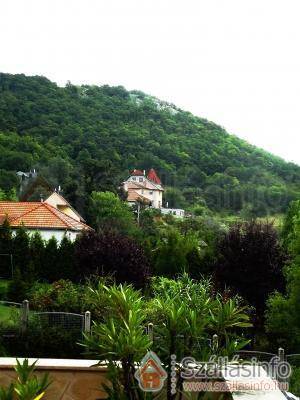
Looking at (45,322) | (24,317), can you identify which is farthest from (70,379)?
(24,317)

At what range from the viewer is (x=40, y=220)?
35.0 meters

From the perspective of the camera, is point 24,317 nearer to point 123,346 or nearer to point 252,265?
point 252,265

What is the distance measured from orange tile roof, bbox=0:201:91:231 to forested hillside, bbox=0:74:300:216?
3209 centimetres

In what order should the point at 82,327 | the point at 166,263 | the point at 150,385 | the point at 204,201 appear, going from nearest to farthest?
the point at 150,385 < the point at 82,327 < the point at 166,263 < the point at 204,201

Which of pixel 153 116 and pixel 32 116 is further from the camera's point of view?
pixel 153 116

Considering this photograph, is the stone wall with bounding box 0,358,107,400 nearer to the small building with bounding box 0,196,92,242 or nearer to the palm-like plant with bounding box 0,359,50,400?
the palm-like plant with bounding box 0,359,50,400

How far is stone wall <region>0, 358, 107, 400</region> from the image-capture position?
4883 mm

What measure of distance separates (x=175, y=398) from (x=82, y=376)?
0.85 metres

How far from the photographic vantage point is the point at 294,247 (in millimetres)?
16984

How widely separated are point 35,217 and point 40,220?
0.57 m

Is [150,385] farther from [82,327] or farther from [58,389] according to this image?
[82,327]

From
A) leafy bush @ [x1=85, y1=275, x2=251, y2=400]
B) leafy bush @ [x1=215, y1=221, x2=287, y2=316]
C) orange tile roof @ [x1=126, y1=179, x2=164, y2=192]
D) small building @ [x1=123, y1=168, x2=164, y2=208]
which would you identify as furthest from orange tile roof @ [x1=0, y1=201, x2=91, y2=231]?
orange tile roof @ [x1=126, y1=179, x2=164, y2=192]

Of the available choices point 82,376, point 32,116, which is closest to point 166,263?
point 82,376

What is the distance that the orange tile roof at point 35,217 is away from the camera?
34.5 meters
